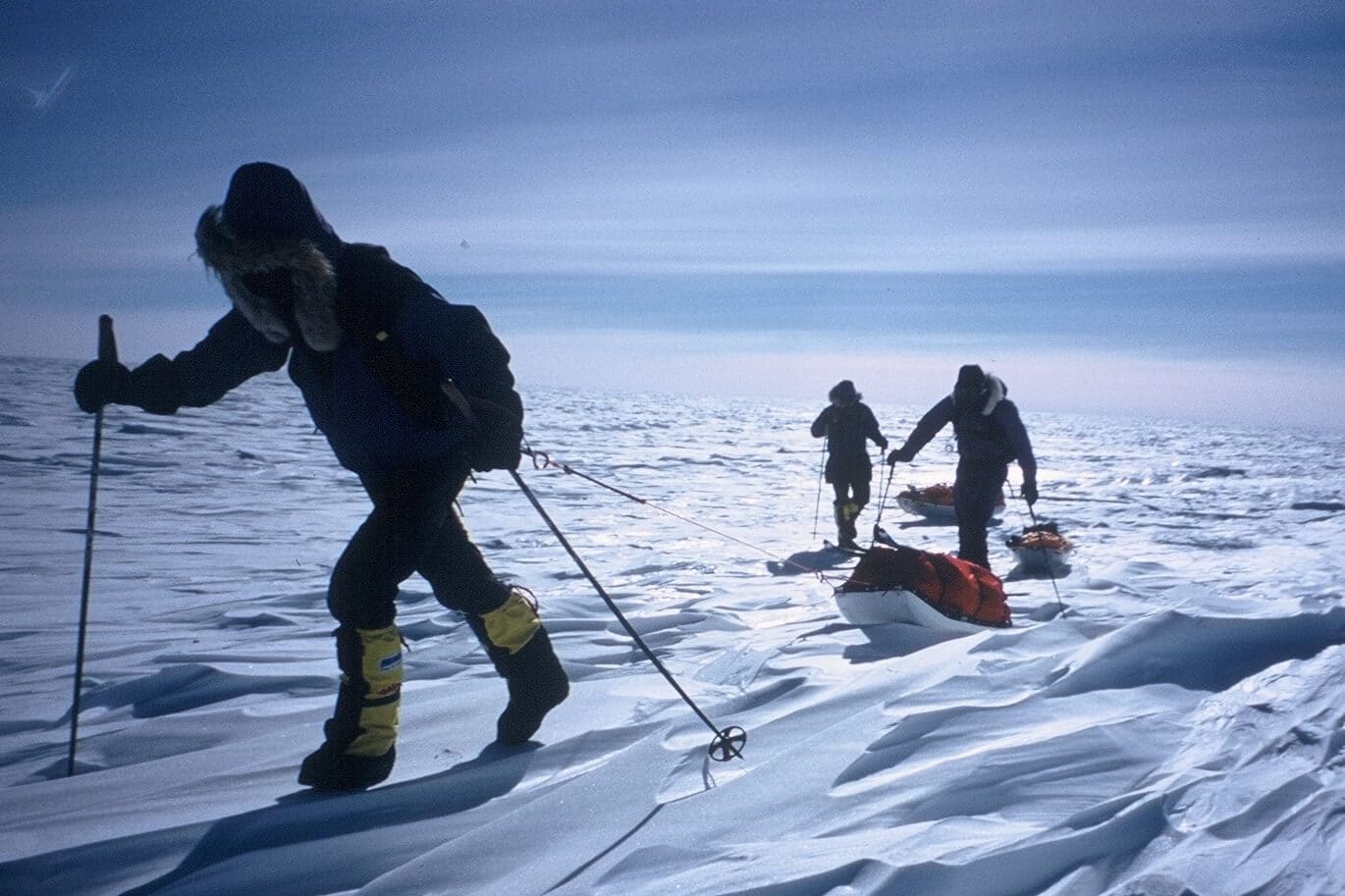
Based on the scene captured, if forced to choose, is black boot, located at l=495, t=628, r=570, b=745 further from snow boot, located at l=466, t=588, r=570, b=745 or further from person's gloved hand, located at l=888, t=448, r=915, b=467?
person's gloved hand, located at l=888, t=448, r=915, b=467

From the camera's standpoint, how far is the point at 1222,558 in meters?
7.51

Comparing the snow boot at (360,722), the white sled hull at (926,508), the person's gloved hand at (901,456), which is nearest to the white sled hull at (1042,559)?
the person's gloved hand at (901,456)

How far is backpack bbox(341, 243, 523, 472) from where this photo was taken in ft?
7.28

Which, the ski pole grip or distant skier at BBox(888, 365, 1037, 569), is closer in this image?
the ski pole grip

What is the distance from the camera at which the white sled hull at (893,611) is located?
4.29 meters

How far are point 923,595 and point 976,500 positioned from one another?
2.00 m

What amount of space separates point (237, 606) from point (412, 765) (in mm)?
2840

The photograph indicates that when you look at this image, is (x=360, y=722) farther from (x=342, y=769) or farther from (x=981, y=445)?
(x=981, y=445)

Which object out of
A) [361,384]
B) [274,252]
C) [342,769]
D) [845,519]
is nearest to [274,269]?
[274,252]

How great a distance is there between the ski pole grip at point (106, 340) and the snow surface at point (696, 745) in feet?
4.13

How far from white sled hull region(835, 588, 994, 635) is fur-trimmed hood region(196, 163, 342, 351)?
3145 millimetres

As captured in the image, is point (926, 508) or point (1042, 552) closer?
point (1042, 552)

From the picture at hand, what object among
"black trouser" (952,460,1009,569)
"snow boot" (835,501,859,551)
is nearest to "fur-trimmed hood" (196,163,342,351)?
"black trouser" (952,460,1009,569)

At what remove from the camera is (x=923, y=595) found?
4.33 meters
